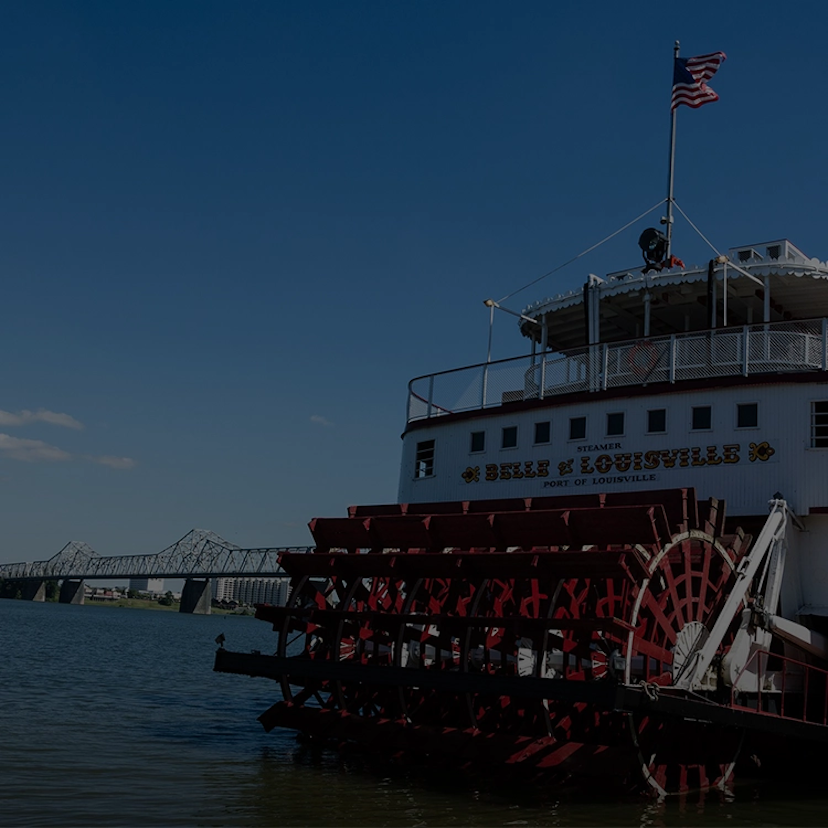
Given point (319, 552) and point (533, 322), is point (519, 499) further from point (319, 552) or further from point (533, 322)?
point (533, 322)

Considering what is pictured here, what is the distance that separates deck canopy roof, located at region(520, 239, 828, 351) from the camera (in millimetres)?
13188

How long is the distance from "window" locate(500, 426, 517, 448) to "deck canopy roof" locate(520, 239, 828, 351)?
5.98ft

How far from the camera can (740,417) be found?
11492 millimetres

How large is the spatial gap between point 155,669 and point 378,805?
16792 mm

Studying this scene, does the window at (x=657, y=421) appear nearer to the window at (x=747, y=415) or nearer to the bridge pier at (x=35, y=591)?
the window at (x=747, y=415)

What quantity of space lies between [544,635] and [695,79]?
1009 centimetres

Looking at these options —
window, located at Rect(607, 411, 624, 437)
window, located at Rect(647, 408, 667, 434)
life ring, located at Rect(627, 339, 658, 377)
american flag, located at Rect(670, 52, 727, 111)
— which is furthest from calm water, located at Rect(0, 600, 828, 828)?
american flag, located at Rect(670, 52, 727, 111)

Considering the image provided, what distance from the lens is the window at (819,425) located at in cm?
1105

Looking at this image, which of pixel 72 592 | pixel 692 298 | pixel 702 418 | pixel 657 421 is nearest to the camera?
pixel 702 418

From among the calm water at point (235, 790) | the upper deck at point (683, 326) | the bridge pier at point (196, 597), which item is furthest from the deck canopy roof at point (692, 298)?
the bridge pier at point (196, 597)

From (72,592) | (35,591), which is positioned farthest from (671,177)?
(35,591)

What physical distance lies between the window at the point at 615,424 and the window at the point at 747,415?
1349 mm

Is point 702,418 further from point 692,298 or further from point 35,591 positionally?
point 35,591

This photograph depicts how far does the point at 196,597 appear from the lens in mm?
98688
